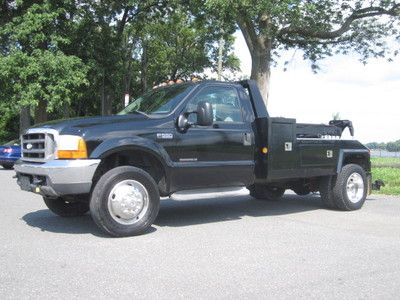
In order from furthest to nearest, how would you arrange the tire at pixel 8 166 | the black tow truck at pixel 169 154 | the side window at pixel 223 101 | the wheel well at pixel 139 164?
1. the tire at pixel 8 166
2. the side window at pixel 223 101
3. the wheel well at pixel 139 164
4. the black tow truck at pixel 169 154

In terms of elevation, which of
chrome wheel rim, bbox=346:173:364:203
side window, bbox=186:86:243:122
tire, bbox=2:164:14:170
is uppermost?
side window, bbox=186:86:243:122

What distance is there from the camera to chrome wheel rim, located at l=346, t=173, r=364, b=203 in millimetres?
9398

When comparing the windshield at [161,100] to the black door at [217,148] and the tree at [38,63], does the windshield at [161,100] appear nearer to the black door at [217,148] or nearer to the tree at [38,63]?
the black door at [217,148]

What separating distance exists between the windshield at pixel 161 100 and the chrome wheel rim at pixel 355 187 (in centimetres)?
352

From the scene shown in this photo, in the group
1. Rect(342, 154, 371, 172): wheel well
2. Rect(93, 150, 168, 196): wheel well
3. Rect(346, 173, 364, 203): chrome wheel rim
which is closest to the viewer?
Rect(93, 150, 168, 196): wheel well

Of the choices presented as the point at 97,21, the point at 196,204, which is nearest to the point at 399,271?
the point at 196,204

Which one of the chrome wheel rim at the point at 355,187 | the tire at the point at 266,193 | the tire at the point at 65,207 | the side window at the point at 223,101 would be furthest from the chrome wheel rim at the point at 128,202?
the chrome wheel rim at the point at 355,187

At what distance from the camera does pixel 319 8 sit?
811 inches

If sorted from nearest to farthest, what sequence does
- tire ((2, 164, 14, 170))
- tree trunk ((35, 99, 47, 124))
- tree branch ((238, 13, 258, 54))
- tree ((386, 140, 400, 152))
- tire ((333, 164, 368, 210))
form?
1. tire ((333, 164, 368, 210))
2. tree branch ((238, 13, 258, 54))
3. tire ((2, 164, 14, 170))
4. tree trunk ((35, 99, 47, 124))
5. tree ((386, 140, 400, 152))

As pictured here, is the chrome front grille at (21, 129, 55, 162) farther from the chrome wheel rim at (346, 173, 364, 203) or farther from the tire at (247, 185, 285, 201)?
the chrome wheel rim at (346, 173, 364, 203)

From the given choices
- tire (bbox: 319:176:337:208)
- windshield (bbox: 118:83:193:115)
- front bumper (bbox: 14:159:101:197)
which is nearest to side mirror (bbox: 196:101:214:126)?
windshield (bbox: 118:83:193:115)

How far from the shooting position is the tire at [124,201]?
654 cm

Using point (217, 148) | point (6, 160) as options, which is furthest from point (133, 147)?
point (6, 160)

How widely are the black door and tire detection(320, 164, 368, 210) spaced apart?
75.3 inches
